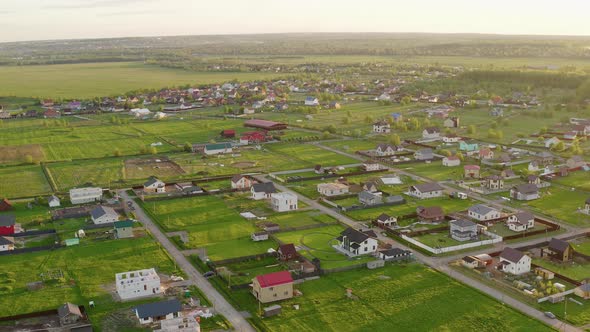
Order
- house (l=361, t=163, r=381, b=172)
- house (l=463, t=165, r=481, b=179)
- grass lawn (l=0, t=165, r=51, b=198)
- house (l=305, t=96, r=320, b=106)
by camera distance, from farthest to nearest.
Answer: house (l=305, t=96, r=320, b=106) < house (l=361, t=163, r=381, b=172) < house (l=463, t=165, r=481, b=179) < grass lawn (l=0, t=165, r=51, b=198)

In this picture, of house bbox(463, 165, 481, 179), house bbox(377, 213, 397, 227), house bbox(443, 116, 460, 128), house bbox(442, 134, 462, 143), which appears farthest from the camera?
house bbox(443, 116, 460, 128)

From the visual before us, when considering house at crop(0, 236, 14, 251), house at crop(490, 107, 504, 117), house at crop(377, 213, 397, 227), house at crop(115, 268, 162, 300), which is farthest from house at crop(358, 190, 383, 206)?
house at crop(490, 107, 504, 117)

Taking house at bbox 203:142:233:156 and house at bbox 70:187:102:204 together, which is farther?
house at bbox 203:142:233:156

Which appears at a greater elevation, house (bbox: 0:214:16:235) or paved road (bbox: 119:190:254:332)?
house (bbox: 0:214:16:235)

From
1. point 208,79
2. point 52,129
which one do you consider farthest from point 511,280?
point 208,79

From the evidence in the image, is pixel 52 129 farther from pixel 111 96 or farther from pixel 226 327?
pixel 226 327

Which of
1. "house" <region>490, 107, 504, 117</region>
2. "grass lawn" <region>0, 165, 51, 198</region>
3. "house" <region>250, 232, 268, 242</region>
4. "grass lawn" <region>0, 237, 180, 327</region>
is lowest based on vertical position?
"grass lawn" <region>0, 165, 51, 198</region>

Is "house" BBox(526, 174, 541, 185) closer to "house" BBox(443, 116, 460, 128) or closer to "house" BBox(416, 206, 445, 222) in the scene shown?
"house" BBox(416, 206, 445, 222)
